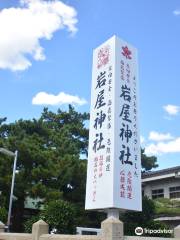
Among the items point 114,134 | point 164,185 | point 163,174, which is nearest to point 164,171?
point 163,174

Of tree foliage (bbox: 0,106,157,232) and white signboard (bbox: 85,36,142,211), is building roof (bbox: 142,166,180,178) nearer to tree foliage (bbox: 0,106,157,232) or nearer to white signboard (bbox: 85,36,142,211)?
tree foliage (bbox: 0,106,157,232)

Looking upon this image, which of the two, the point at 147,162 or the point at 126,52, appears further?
the point at 147,162

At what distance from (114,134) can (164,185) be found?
1778 centimetres

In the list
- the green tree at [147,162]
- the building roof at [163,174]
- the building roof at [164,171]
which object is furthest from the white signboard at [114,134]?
the green tree at [147,162]

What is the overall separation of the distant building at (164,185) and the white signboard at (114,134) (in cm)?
1371

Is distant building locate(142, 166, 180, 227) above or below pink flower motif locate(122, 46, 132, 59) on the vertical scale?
below

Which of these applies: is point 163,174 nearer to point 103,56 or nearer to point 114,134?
point 103,56

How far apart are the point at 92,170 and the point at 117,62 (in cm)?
538

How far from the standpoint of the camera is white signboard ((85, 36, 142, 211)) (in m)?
18.3

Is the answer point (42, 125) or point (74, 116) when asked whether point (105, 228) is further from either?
point (74, 116)

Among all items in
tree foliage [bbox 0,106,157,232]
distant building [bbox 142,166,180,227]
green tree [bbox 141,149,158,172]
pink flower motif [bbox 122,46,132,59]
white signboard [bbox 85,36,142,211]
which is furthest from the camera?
green tree [bbox 141,149,158,172]

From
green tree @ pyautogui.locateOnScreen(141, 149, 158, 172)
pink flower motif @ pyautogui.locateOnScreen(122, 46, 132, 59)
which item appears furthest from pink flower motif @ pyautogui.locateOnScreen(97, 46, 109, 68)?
green tree @ pyautogui.locateOnScreen(141, 149, 158, 172)

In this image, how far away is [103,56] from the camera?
21141 mm

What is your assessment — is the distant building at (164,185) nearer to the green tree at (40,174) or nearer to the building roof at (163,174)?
the building roof at (163,174)
